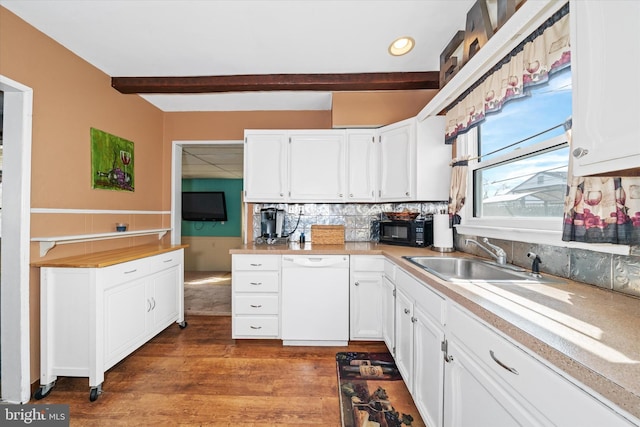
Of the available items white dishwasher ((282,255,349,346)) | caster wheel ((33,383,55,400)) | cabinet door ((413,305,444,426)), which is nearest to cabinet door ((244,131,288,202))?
white dishwasher ((282,255,349,346))

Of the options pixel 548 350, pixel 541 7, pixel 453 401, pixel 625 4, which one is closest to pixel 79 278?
pixel 453 401

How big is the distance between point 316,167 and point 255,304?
1.45 m

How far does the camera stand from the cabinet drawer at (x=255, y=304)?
2363 millimetres

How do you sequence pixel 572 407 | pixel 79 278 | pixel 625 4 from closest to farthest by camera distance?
pixel 572 407 < pixel 625 4 < pixel 79 278

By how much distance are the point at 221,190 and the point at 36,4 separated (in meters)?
5.31

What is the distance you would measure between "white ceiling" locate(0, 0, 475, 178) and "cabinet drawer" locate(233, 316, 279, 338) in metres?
2.25

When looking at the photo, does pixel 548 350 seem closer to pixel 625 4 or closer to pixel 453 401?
pixel 453 401

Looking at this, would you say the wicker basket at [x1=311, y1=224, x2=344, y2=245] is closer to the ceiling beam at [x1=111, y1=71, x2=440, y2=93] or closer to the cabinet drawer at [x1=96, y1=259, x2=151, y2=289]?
the ceiling beam at [x1=111, y1=71, x2=440, y2=93]

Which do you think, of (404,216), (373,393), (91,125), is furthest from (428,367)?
(91,125)

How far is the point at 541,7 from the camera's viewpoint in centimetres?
116

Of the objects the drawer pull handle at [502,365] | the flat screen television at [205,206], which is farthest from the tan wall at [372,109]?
the flat screen television at [205,206]

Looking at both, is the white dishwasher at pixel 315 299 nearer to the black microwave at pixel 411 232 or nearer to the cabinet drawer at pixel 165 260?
the black microwave at pixel 411 232

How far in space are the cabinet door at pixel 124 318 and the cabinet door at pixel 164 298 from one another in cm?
9

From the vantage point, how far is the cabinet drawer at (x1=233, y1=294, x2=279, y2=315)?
236cm
